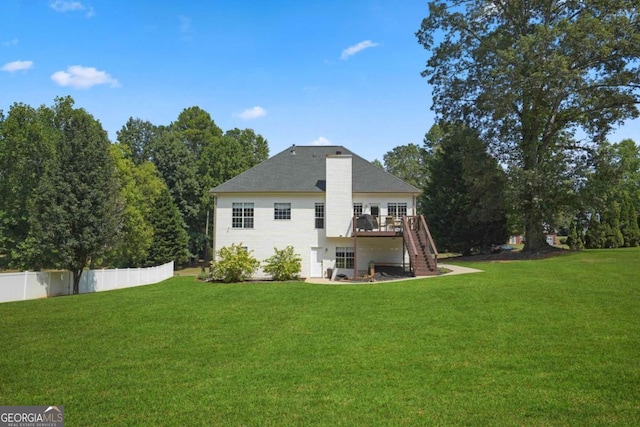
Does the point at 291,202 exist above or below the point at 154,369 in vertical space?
above

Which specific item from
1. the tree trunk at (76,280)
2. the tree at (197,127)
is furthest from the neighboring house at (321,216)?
the tree at (197,127)

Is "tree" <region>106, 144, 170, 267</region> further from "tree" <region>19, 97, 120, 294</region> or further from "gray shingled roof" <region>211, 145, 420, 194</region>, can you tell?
"gray shingled roof" <region>211, 145, 420, 194</region>

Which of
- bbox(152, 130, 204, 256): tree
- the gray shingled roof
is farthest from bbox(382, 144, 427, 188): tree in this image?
the gray shingled roof

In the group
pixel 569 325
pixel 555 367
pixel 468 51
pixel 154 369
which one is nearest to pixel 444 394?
pixel 555 367

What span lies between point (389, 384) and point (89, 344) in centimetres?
607

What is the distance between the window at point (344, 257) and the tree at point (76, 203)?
12265 millimetres

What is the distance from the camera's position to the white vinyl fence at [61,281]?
16766mm

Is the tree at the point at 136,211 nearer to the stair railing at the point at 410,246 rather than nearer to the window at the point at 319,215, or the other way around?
the window at the point at 319,215

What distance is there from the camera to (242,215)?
25.6 meters

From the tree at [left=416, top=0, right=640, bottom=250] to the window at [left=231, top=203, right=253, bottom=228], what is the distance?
16.2 metres

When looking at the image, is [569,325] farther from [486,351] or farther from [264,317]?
[264,317]

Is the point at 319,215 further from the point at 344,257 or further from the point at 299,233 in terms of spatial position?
the point at 344,257

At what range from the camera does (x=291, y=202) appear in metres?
25.6

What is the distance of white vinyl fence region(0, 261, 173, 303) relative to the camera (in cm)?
1677
